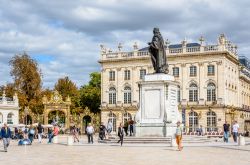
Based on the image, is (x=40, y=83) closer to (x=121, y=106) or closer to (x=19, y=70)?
(x=19, y=70)

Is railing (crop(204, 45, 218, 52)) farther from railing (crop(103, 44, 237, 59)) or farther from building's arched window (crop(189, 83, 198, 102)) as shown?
building's arched window (crop(189, 83, 198, 102))

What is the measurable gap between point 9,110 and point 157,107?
47.2 metres

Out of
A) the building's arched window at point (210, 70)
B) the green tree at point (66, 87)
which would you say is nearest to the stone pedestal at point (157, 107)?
the building's arched window at point (210, 70)

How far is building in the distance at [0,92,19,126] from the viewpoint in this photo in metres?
70.9

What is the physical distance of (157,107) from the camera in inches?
1142

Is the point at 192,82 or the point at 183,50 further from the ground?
the point at 183,50

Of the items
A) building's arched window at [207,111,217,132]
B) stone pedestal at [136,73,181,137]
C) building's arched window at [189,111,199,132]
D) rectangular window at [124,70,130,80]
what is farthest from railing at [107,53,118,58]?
stone pedestal at [136,73,181,137]

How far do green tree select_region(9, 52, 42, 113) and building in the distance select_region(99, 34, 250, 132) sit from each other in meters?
10.4

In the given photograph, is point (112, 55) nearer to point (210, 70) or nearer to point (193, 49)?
point (193, 49)

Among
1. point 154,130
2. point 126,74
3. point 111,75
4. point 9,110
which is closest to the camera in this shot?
point 154,130

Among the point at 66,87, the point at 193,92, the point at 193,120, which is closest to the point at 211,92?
the point at 193,92

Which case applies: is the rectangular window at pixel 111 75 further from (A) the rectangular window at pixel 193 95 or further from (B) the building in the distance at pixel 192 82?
(A) the rectangular window at pixel 193 95

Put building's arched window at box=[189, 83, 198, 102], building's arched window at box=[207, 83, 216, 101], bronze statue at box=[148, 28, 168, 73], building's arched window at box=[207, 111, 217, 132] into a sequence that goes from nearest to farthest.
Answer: bronze statue at box=[148, 28, 168, 73]
building's arched window at box=[207, 111, 217, 132]
building's arched window at box=[207, 83, 216, 101]
building's arched window at box=[189, 83, 198, 102]

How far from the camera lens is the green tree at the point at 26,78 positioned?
7731 centimetres
